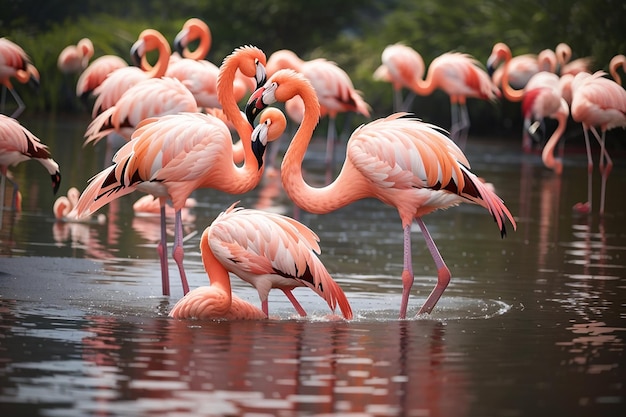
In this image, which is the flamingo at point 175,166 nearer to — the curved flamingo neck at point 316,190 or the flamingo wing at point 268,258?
the curved flamingo neck at point 316,190

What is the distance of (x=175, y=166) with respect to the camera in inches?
284

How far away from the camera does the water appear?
15.5 ft

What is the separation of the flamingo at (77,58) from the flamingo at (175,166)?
14.9 metres

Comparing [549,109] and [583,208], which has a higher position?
[549,109]

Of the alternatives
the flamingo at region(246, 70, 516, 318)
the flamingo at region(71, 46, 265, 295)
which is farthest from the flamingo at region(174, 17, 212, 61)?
the flamingo at region(246, 70, 516, 318)

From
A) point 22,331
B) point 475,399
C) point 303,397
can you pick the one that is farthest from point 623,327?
point 22,331

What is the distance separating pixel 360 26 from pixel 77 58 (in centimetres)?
1015

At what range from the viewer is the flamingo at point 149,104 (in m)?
9.12

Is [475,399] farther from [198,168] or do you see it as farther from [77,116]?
[77,116]

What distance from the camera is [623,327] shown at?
6.44m

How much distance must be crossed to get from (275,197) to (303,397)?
8383 mm

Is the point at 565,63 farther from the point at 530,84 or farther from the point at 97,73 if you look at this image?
the point at 97,73

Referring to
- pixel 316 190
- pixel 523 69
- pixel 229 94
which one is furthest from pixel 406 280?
pixel 523 69

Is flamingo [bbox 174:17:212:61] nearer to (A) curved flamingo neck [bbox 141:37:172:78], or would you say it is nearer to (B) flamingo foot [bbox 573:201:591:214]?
(A) curved flamingo neck [bbox 141:37:172:78]
